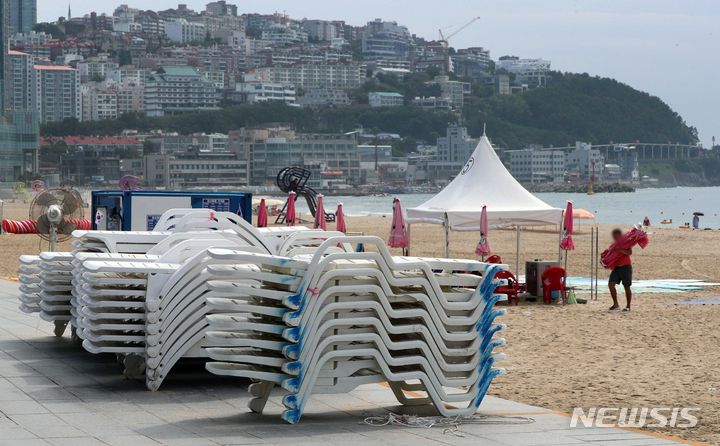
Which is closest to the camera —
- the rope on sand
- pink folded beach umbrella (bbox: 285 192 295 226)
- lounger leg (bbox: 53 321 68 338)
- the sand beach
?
the rope on sand

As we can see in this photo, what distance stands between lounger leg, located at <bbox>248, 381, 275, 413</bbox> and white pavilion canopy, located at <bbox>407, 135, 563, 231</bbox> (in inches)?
468

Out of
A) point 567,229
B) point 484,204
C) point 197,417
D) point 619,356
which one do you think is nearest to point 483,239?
point 567,229

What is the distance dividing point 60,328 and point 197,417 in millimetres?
4433

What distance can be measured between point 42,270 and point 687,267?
18827 mm

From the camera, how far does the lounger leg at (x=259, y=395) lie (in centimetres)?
844

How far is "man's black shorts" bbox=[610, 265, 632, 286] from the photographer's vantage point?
16.8 meters

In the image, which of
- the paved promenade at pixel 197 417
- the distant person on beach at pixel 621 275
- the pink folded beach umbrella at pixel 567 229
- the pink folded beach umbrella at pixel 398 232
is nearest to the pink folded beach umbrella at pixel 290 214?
the pink folded beach umbrella at pixel 398 232

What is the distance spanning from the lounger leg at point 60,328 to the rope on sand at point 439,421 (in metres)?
4.92

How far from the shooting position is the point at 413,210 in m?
21.5

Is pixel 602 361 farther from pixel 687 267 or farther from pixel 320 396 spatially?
pixel 687 267

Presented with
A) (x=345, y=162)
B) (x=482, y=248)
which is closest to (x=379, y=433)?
(x=482, y=248)

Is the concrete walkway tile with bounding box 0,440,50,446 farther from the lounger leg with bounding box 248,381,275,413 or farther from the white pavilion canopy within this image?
the white pavilion canopy

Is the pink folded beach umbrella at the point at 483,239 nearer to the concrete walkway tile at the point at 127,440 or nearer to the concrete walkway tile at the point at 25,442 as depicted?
the concrete walkway tile at the point at 127,440

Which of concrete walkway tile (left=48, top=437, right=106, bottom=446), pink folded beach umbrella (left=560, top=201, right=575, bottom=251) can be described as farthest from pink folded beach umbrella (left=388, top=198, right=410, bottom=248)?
concrete walkway tile (left=48, top=437, right=106, bottom=446)
